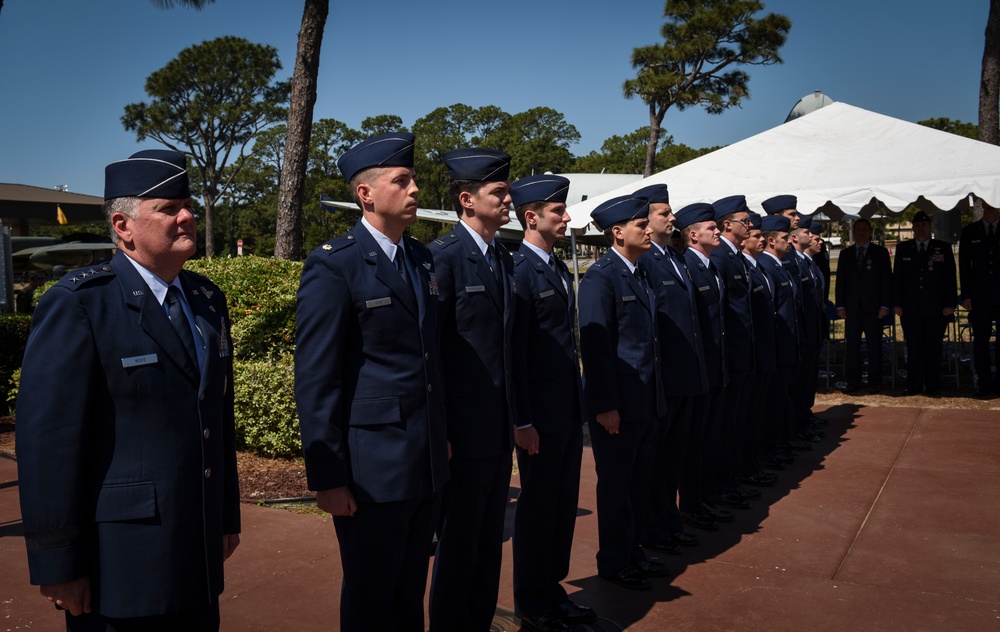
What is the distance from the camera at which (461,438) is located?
3.43m

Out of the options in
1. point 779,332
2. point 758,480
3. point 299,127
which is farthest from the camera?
point 299,127

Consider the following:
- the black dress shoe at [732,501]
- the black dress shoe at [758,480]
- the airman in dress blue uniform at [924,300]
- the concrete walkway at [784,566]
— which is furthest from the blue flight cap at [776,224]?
the airman in dress blue uniform at [924,300]

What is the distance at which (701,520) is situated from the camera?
5492mm

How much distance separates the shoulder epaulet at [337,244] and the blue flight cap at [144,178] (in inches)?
22.4

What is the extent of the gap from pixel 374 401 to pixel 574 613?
168cm

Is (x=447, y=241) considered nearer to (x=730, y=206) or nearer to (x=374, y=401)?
(x=374, y=401)

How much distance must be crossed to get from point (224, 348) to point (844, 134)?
9.90 meters

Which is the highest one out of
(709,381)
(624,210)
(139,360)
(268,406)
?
(624,210)

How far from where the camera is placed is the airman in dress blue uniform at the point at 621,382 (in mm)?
4480

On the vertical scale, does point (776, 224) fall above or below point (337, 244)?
above

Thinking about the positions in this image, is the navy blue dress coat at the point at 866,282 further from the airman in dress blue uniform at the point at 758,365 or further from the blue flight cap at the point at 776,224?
the airman in dress blue uniform at the point at 758,365

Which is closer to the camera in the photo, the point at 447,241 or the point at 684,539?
the point at 447,241

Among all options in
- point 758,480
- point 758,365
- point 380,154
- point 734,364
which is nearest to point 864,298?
point 758,365

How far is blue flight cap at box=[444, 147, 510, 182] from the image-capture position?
3.74 m
